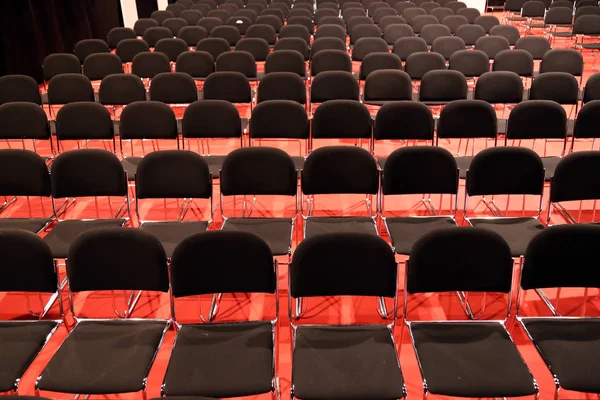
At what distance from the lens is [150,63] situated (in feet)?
24.3

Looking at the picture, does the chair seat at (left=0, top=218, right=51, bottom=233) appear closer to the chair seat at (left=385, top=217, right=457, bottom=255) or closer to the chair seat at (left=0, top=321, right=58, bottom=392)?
the chair seat at (left=0, top=321, right=58, bottom=392)

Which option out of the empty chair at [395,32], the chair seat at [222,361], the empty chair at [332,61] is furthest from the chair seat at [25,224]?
the empty chair at [395,32]

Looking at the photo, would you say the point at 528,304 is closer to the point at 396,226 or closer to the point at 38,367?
the point at 396,226

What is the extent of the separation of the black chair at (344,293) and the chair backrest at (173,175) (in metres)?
1.32

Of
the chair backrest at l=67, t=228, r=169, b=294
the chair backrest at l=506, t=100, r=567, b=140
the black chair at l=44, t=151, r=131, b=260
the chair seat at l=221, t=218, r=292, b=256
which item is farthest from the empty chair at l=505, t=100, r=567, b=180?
the chair backrest at l=67, t=228, r=169, b=294

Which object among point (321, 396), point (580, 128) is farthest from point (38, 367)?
point (580, 128)

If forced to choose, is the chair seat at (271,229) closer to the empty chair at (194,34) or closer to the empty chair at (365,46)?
the empty chair at (365,46)

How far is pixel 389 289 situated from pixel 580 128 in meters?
3.17

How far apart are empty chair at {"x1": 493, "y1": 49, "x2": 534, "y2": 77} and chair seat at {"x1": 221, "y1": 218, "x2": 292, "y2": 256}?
4.36 meters

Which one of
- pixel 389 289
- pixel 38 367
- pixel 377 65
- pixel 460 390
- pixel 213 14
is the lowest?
pixel 38 367

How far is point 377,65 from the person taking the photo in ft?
23.0

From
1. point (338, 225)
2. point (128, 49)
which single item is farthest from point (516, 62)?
point (128, 49)

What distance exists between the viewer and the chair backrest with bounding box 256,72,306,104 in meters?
6.21

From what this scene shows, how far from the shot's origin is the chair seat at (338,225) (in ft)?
12.6
